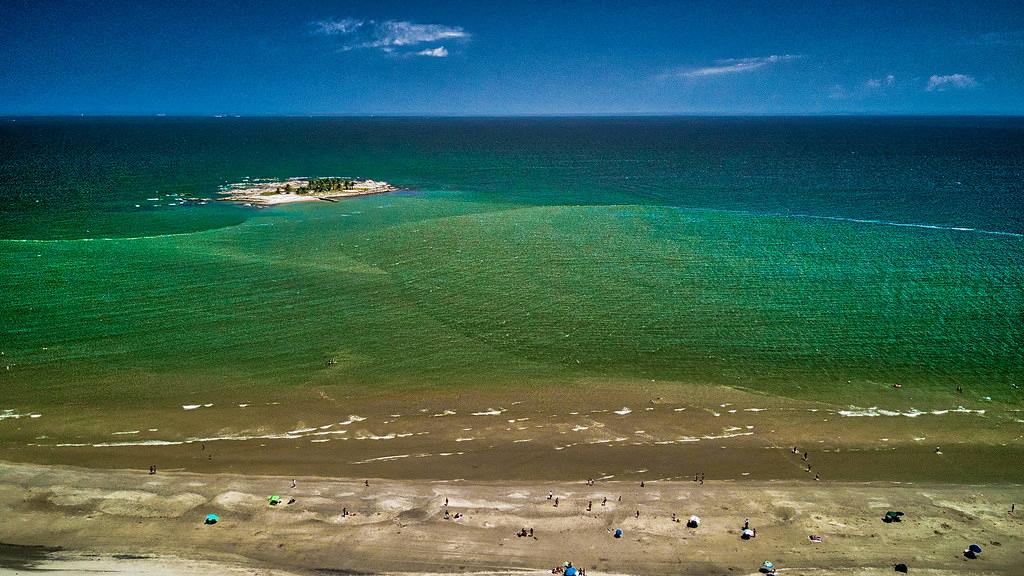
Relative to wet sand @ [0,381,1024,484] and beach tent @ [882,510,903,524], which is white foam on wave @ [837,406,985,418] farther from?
beach tent @ [882,510,903,524]

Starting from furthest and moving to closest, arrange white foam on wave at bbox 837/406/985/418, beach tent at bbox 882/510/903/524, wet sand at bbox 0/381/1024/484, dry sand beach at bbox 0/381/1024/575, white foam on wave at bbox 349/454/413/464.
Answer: white foam on wave at bbox 837/406/985/418, white foam on wave at bbox 349/454/413/464, wet sand at bbox 0/381/1024/484, beach tent at bbox 882/510/903/524, dry sand beach at bbox 0/381/1024/575

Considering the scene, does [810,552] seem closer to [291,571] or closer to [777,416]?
[777,416]

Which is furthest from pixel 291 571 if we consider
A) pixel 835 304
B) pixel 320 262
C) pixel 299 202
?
pixel 299 202

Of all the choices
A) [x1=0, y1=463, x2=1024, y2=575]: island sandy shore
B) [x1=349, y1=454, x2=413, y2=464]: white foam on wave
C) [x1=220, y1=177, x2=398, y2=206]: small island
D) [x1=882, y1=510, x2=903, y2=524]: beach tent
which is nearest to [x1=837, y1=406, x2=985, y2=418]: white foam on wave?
[x1=0, y1=463, x2=1024, y2=575]: island sandy shore

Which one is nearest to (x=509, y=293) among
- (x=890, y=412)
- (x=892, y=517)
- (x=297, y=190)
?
(x=890, y=412)

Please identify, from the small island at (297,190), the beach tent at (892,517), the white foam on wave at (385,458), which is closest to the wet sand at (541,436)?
the white foam on wave at (385,458)

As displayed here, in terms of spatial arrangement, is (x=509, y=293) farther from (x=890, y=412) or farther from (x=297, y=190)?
(x=297, y=190)
